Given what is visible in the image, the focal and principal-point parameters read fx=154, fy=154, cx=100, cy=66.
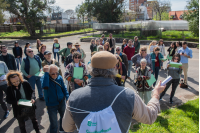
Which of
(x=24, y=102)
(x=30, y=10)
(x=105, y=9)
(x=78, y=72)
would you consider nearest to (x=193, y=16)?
(x=105, y=9)

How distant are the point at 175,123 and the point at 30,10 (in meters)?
30.5

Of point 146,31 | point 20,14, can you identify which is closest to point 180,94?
point 146,31

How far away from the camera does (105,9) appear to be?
A: 108ft

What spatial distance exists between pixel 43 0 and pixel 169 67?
1208 inches

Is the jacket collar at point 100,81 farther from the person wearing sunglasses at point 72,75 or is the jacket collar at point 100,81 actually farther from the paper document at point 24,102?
the person wearing sunglasses at point 72,75

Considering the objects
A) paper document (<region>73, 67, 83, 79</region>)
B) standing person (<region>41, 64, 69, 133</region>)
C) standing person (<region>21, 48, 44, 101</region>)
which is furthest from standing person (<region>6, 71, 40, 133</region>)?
standing person (<region>21, 48, 44, 101</region>)

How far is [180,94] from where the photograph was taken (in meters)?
6.10

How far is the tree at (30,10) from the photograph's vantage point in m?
27.3

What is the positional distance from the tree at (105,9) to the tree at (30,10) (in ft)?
27.1

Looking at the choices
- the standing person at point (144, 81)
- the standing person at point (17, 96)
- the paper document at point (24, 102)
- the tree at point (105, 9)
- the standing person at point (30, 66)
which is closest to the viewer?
the paper document at point (24, 102)

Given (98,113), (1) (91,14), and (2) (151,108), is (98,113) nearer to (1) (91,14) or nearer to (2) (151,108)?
(2) (151,108)

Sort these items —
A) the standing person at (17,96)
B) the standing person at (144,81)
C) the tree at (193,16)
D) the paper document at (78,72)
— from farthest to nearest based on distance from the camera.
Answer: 1. the tree at (193,16)
2. the standing person at (144,81)
3. the paper document at (78,72)
4. the standing person at (17,96)

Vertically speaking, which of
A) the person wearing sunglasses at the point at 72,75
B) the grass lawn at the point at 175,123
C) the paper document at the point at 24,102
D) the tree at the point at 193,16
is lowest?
the grass lawn at the point at 175,123

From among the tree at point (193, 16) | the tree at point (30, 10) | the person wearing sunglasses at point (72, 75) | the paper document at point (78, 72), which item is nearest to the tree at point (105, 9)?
the tree at point (30, 10)
